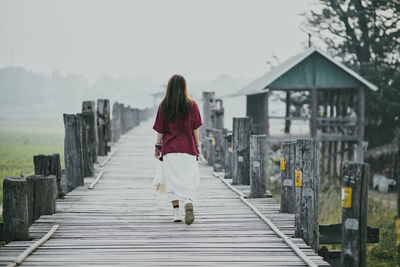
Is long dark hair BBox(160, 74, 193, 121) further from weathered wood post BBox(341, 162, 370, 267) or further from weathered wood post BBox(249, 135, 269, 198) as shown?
weathered wood post BBox(341, 162, 370, 267)

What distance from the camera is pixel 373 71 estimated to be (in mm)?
25562

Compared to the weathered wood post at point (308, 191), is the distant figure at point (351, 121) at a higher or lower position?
higher

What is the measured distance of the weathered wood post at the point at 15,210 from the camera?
6.00m

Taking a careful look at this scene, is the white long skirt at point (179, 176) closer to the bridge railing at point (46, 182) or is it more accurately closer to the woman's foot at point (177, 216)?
the woman's foot at point (177, 216)

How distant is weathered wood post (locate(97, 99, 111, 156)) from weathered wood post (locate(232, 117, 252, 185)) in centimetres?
602

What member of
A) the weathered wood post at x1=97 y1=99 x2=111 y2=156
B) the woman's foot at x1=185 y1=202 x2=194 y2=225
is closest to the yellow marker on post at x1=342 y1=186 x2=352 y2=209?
the woman's foot at x1=185 y1=202 x2=194 y2=225

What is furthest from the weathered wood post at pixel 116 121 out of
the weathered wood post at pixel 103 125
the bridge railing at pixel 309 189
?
the bridge railing at pixel 309 189

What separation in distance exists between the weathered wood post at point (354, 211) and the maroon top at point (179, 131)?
2.68m

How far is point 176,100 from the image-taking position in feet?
22.5

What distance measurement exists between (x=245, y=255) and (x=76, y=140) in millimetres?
5090

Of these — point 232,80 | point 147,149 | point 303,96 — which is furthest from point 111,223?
point 232,80

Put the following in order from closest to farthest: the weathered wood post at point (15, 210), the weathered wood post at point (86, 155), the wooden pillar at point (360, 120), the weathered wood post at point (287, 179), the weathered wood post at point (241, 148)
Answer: the weathered wood post at point (15, 210) < the weathered wood post at point (287, 179) < the weathered wood post at point (241, 148) < the weathered wood post at point (86, 155) < the wooden pillar at point (360, 120)

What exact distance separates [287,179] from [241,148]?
7.69 feet

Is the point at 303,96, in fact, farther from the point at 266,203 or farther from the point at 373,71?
the point at 266,203
